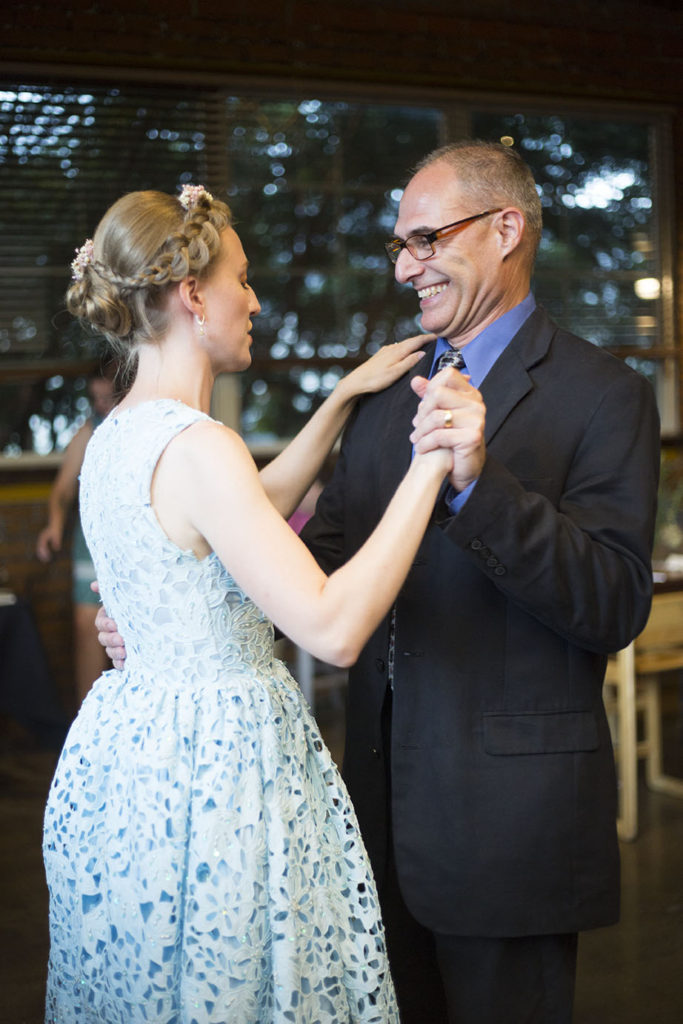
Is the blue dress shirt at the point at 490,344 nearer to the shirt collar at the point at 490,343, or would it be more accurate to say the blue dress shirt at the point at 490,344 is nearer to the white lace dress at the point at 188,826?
the shirt collar at the point at 490,343

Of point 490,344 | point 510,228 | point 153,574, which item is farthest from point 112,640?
point 510,228

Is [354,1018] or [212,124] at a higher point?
[212,124]

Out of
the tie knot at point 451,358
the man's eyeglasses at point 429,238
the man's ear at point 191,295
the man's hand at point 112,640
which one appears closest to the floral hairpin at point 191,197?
the man's ear at point 191,295

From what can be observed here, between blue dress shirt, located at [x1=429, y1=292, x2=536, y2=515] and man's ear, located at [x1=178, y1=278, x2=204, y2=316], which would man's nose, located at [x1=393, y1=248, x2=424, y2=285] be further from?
man's ear, located at [x1=178, y1=278, x2=204, y2=316]

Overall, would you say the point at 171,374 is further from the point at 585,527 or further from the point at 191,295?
the point at 585,527

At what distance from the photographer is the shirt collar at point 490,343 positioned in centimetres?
190

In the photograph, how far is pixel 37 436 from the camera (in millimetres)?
5648

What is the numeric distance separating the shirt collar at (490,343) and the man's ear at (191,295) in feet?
1.71

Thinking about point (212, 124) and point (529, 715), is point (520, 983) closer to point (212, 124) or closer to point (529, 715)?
point (529, 715)

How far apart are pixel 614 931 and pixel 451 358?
7.30 feet

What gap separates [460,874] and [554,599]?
50 centimetres

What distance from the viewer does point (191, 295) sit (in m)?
1.62

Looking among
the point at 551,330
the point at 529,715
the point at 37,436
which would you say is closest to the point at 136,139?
the point at 37,436

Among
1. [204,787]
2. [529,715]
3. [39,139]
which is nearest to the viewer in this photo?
[204,787]
